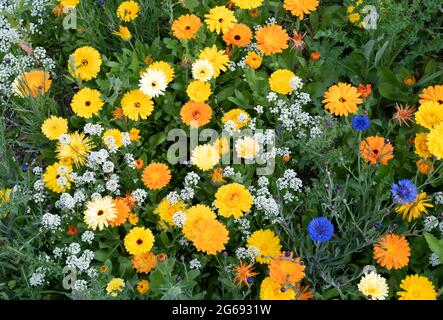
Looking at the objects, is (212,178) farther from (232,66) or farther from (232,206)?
(232,66)

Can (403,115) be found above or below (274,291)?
above

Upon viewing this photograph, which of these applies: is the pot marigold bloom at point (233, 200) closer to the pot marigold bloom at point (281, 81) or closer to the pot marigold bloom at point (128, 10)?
the pot marigold bloom at point (281, 81)

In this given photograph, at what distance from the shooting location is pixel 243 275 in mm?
2430

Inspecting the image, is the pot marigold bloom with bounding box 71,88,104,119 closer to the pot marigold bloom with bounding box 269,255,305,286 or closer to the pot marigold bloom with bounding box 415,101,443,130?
the pot marigold bloom with bounding box 269,255,305,286

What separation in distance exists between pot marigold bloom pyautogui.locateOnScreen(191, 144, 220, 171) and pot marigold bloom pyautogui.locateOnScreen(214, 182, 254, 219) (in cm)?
17

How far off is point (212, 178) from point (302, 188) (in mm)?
492

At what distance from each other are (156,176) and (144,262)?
1.36 feet

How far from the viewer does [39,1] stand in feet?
11.4

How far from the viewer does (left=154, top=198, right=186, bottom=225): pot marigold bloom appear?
265cm

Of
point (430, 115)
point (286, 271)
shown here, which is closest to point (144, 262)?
point (286, 271)

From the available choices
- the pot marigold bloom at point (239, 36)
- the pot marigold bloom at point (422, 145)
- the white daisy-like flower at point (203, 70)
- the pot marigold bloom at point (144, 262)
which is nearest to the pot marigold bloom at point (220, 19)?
the pot marigold bloom at point (239, 36)

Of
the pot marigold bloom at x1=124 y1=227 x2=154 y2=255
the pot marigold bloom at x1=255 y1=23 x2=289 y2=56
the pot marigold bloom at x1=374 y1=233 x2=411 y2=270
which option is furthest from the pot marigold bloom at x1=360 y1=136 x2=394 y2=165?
the pot marigold bloom at x1=124 y1=227 x2=154 y2=255

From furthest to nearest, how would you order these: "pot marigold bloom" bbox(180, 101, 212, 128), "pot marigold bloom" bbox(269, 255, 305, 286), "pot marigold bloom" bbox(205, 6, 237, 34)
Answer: "pot marigold bloom" bbox(205, 6, 237, 34) → "pot marigold bloom" bbox(180, 101, 212, 128) → "pot marigold bloom" bbox(269, 255, 305, 286)

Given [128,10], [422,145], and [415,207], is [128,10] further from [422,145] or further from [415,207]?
[415,207]
